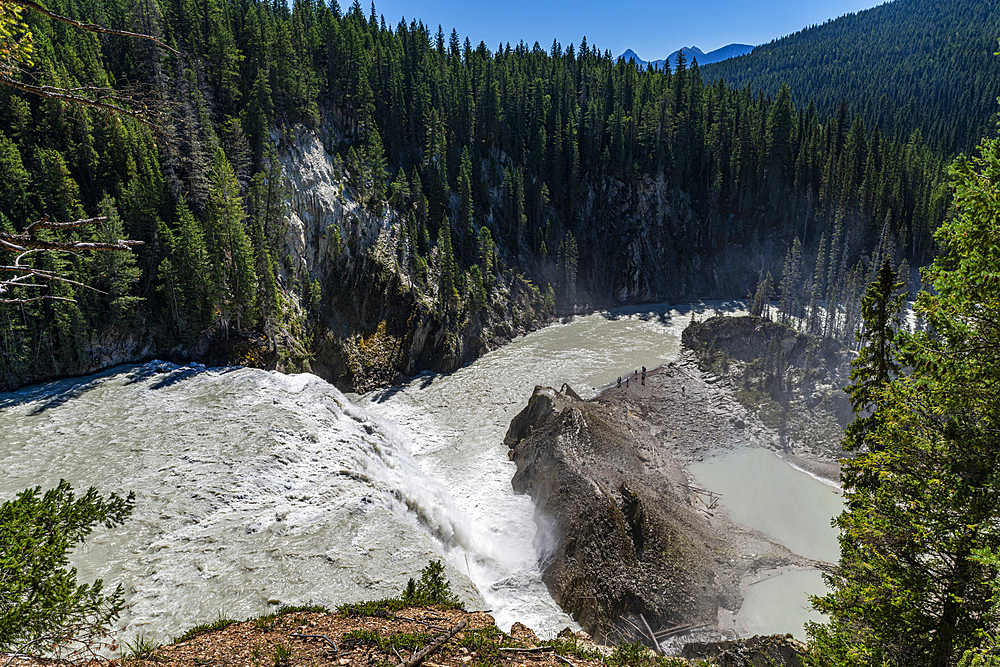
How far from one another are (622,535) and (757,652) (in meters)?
6.36

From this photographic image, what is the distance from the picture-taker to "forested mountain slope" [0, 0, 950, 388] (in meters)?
30.7

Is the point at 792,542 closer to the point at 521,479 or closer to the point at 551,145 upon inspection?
the point at 521,479

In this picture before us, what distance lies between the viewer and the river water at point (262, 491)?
15211mm

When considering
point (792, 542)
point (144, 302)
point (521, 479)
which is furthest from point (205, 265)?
point (792, 542)

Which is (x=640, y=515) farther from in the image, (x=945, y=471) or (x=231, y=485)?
(x=231, y=485)

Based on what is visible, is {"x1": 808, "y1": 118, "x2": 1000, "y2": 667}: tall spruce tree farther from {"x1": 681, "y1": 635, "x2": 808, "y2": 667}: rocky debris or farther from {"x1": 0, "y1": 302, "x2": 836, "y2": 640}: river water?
{"x1": 0, "y1": 302, "x2": 836, "y2": 640}: river water

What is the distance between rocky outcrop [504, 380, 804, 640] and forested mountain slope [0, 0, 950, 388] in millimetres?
18822

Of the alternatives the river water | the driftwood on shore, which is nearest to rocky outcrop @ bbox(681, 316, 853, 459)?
the river water

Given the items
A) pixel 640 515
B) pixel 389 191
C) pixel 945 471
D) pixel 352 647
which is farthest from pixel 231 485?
pixel 389 191

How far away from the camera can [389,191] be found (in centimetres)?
5459

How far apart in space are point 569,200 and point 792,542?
2628 inches

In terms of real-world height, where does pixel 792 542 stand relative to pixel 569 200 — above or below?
below

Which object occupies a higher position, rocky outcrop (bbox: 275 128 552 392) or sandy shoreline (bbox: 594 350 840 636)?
rocky outcrop (bbox: 275 128 552 392)

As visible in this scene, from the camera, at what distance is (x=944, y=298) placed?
8180 mm
